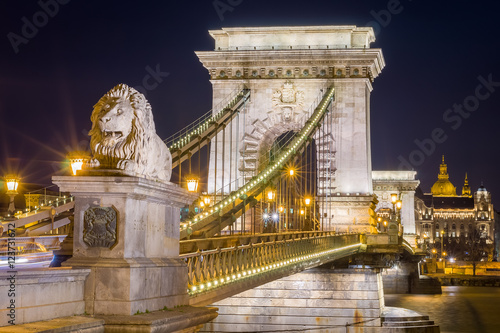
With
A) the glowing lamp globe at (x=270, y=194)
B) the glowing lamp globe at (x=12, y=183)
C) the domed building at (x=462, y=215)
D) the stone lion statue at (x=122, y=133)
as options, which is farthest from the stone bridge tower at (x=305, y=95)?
the domed building at (x=462, y=215)

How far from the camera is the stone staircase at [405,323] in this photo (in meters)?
37.8

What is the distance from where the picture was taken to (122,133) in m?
10.7

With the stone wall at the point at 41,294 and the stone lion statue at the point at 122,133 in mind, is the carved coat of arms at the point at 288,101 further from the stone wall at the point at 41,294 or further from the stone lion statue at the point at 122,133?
the stone wall at the point at 41,294

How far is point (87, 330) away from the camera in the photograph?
9.41 meters

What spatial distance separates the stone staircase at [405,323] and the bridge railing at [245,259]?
253 inches

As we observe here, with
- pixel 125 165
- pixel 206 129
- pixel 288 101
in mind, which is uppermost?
pixel 288 101

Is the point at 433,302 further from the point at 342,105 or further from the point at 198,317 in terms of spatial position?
the point at 198,317

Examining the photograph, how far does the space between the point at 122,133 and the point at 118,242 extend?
139cm

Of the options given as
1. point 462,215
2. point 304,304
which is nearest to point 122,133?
point 304,304

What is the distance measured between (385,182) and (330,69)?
43600mm

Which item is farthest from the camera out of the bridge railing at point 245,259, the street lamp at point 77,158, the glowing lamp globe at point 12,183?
the glowing lamp globe at point 12,183

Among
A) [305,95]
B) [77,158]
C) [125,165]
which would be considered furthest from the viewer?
[305,95]

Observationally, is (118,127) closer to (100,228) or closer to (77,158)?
(100,228)

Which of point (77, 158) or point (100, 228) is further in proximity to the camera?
point (77, 158)
